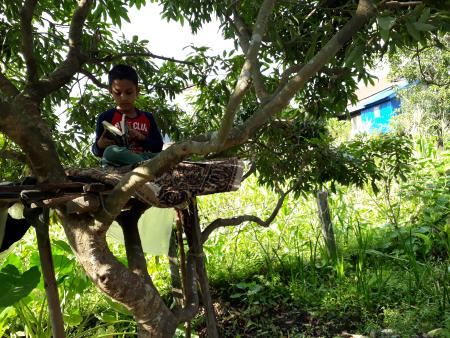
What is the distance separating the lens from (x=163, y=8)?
2844 millimetres

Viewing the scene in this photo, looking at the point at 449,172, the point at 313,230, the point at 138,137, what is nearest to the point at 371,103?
the point at 449,172

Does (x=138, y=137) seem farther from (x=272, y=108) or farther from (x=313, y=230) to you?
(x=313, y=230)

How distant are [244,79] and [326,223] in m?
2.91

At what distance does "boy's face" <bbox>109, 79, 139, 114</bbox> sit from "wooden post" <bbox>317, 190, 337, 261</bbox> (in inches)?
83.8

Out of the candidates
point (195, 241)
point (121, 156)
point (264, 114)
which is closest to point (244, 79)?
point (264, 114)

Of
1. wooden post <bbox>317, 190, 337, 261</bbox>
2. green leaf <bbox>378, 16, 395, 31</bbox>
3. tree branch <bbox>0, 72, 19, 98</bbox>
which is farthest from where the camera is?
wooden post <bbox>317, 190, 337, 261</bbox>

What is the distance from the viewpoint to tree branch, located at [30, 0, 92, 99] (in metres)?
1.77

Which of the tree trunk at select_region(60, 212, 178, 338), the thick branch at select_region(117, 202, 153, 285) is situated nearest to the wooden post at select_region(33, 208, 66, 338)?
the tree trunk at select_region(60, 212, 178, 338)

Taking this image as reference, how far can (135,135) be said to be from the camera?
77.3 inches

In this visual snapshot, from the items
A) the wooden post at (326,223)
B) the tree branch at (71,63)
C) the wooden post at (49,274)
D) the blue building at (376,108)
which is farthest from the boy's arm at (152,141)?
the blue building at (376,108)

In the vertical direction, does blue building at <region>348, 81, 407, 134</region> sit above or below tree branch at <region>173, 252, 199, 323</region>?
above

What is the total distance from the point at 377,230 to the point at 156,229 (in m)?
2.53

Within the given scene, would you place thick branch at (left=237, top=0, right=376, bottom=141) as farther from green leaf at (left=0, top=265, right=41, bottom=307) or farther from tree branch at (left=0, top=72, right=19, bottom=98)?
green leaf at (left=0, top=265, right=41, bottom=307)

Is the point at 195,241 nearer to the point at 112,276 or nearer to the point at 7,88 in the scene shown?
the point at 112,276
